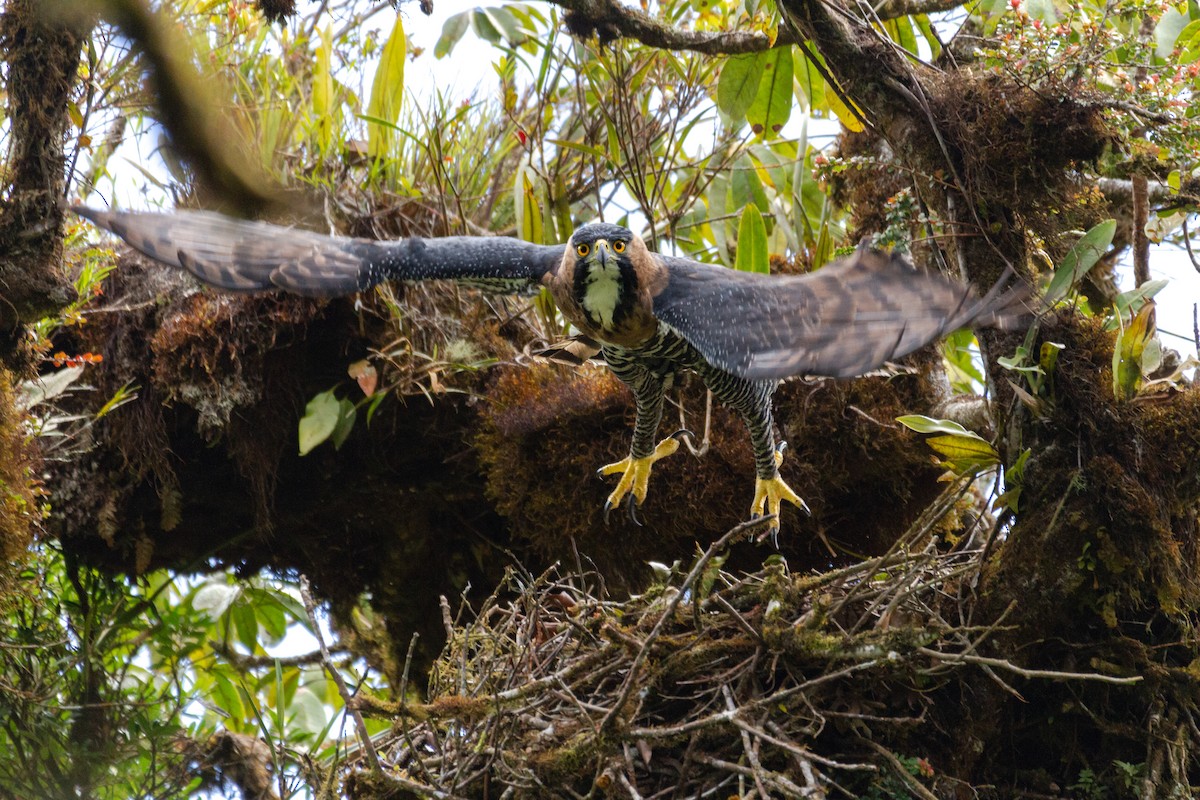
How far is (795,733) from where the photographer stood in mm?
3008

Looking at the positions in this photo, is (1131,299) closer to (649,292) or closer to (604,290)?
(649,292)

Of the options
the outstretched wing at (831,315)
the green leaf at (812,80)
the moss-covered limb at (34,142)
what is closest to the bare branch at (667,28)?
the green leaf at (812,80)

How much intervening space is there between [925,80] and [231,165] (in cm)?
208

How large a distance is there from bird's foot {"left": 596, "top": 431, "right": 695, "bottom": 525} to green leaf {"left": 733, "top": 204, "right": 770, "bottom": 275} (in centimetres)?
67

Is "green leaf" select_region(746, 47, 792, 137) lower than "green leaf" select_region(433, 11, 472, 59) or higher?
lower

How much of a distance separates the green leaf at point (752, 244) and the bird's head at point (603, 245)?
0.72 meters

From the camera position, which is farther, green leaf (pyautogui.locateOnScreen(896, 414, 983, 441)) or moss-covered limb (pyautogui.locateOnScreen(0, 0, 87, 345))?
green leaf (pyautogui.locateOnScreen(896, 414, 983, 441))

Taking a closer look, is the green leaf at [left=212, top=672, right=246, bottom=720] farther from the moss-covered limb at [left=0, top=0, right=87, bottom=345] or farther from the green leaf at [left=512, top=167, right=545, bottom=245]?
the moss-covered limb at [left=0, top=0, right=87, bottom=345]

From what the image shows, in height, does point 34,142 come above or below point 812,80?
below

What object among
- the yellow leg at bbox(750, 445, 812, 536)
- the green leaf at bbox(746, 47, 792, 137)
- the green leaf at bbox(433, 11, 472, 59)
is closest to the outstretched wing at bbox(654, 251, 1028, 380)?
the yellow leg at bbox(750, 445, 812, 536)

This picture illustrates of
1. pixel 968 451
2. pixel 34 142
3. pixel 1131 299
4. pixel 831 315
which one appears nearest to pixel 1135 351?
pixel 1131 299

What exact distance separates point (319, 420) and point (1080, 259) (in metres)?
→ 2.74

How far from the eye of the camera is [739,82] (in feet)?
13.9

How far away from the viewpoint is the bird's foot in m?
4.09
